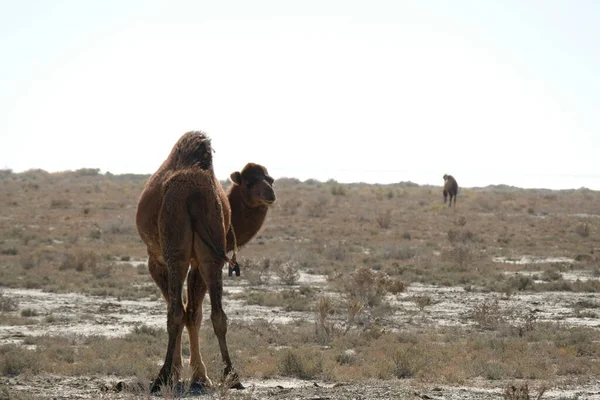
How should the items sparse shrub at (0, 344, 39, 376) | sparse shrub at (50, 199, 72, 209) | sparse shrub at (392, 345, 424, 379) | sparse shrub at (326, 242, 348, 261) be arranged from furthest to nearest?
1. sparse shrub at (50, 199, 72, 209)
2. sparse shrub at (326, 242, 348, 261)
3. sparse shrub at (392, 345, 424, 379)
4. sparse shrub at (0, 344, 39, 376)

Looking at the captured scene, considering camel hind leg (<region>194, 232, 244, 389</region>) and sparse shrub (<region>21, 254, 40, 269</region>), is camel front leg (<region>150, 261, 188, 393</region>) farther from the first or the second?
sparse shrub (<region>21, 254, 40, 269</region>)

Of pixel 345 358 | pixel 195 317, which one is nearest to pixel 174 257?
pixel 195 317

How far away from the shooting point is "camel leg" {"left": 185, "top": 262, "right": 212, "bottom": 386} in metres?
9.94

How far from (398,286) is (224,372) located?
10823 millimetres

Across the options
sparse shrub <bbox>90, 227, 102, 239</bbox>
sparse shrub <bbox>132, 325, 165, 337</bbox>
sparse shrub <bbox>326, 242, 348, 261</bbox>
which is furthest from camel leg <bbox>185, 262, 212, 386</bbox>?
sparse shrub <bbox>90, 227, 102, 239</bbox>

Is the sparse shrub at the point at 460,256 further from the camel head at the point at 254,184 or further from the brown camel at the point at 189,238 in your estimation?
the brown camel at the point at 189,238

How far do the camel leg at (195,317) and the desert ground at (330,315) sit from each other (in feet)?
0.93

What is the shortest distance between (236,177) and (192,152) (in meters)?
0.81

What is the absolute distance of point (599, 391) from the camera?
10586 millimetres

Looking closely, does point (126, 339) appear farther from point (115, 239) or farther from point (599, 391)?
point (115, 239)

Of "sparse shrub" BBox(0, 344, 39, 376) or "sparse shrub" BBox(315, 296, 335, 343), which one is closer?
"sparse shrub" BBox(0, 344, 39, 376)

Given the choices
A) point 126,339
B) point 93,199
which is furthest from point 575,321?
point 93,199

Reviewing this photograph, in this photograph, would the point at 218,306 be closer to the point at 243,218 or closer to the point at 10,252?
the point at 243,218

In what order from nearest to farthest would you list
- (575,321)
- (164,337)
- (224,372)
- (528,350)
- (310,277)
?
(224,372)
(528,350)
(164,337)
(575,321)
(310,277)
